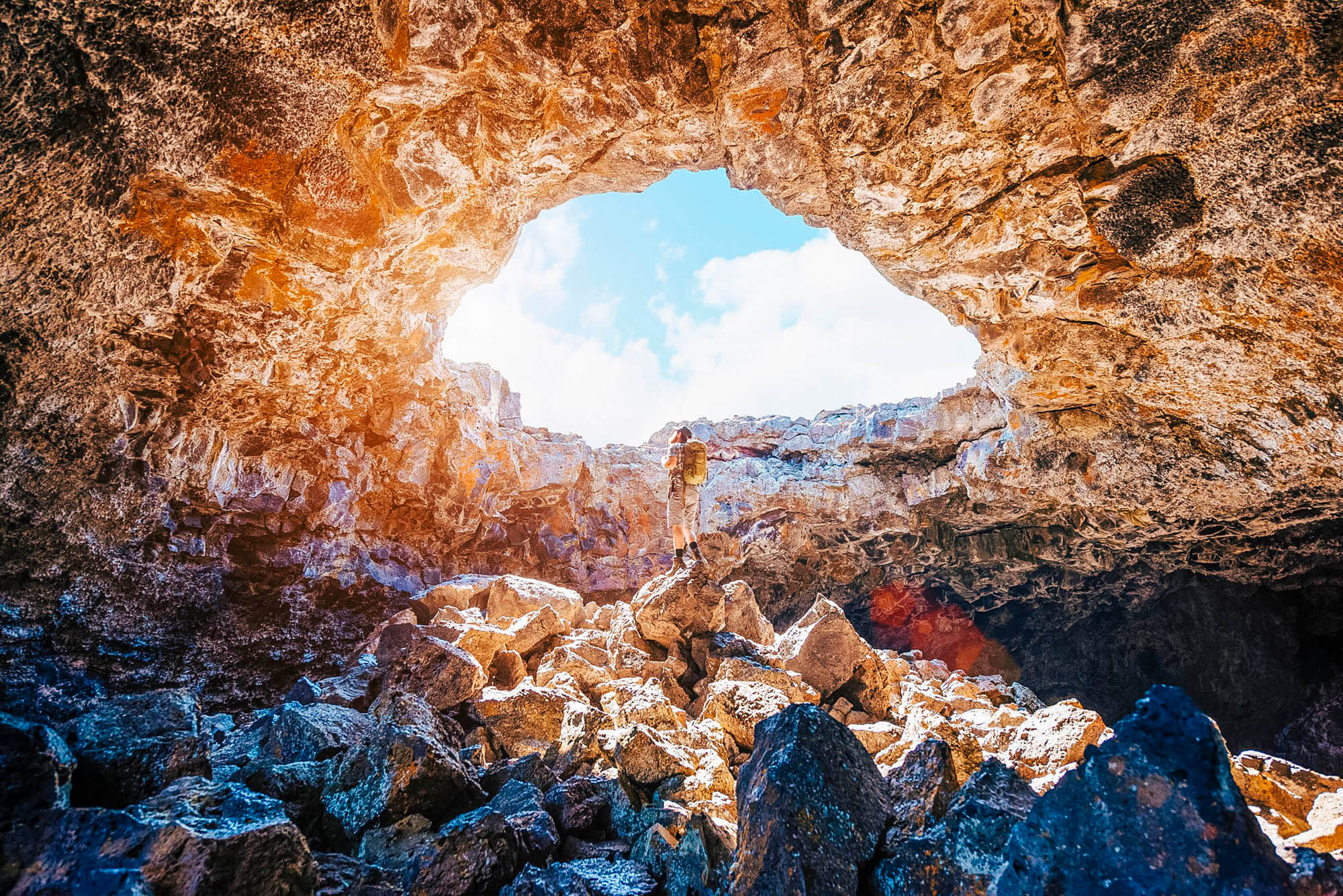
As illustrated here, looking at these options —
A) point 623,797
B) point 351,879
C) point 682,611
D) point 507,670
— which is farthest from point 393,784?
point 682,611

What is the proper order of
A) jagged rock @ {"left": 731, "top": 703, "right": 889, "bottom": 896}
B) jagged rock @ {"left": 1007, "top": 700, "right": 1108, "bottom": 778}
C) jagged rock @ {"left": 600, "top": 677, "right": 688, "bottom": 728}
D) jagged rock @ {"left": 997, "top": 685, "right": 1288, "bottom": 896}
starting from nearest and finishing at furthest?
jagged rock @ {"left": 997, "top": 685, "right": 1288, "bottom": 896} → jagged rock @ {"left": 731, "top": 703, "right": 889, "bottom": 896} → jagged rock @ {"left": 1007, "top": 700, "right": 1108, "bottom": 778} → jagged rock @ {"left": 600, "top": 677, "right": 688, "bottom": 728}

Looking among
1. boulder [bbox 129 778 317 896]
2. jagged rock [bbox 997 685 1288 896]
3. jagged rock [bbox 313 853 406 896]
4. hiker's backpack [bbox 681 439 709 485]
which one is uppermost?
hiker's backpack [bbox 681 439 709 485]

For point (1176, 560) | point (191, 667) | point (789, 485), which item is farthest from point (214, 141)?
point (1176, 560)

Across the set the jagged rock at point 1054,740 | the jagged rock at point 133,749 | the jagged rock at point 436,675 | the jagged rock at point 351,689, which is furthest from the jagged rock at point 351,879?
the jagged rock at point 1054,740

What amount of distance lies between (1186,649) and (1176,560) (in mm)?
3229

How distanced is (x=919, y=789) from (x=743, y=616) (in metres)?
4.41

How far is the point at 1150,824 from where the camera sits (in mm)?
1707

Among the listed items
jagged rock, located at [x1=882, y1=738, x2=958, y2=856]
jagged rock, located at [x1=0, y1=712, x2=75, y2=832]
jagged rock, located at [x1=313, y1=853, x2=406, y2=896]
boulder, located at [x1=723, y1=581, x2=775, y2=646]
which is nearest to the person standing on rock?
boulder, located at [x1=723, y1=581, x2=775, y2=646]

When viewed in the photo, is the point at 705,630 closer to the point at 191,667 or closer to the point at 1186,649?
the point at 191,667

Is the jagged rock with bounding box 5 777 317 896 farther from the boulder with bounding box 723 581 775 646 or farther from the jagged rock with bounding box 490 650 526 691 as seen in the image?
the boulder with bounding box 723 581 775 646

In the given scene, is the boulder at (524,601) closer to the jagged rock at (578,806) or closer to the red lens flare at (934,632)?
the jagged rock at (578,806)

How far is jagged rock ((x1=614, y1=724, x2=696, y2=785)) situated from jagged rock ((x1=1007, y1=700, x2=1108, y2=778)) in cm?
249

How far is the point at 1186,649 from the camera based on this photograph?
10.2 m

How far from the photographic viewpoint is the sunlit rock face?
127 inches
